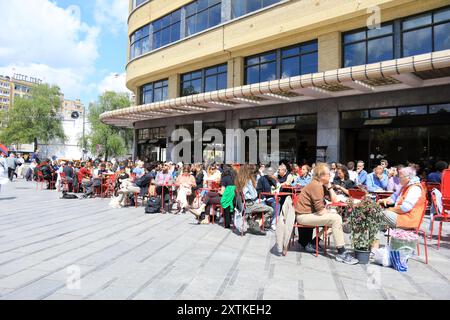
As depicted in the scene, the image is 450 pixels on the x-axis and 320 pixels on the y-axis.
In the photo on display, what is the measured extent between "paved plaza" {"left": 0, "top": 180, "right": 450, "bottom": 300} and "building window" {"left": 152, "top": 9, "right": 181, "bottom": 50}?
19.0 metres

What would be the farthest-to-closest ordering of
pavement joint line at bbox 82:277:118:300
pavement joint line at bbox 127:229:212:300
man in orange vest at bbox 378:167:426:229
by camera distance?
man in orange vest at bbox 378:167:426:229 < pavement joint line at bbox 127:229:212:300 < pavement joint line at bbox 82:277:118:300

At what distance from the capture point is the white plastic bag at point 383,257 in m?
5.56

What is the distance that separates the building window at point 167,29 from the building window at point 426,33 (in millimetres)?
14262

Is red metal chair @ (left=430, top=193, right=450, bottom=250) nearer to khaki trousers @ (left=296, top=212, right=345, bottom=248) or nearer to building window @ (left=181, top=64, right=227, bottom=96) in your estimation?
khaki trousers @ (left=296, top=212, right=345, bottom=248)

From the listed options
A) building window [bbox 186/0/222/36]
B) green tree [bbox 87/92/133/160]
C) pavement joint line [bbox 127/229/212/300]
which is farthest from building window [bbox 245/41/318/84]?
green tree [bbox 87/92/133/160]

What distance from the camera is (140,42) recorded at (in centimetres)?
2839

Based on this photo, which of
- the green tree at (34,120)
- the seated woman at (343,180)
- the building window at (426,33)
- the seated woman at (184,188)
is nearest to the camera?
the seated woman at (343,180)

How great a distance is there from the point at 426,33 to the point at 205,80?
496 inches

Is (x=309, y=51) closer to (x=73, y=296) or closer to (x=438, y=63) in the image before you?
(x=438, y=63)

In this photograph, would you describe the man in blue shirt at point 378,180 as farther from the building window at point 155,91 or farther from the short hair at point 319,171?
the building window at point 155,91

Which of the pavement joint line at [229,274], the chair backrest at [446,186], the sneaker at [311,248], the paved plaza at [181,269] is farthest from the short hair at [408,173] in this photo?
the pavement joint line at [229,274]

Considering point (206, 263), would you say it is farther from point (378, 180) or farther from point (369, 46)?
point (369, 46)

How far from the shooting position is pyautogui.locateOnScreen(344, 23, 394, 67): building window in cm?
1508

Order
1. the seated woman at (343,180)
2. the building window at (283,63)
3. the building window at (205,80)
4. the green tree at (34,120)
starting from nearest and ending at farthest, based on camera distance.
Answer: the seated woman at (343,180) < the building window at (283,63) < the building window at (205,80) < the green tree at (34,120)
